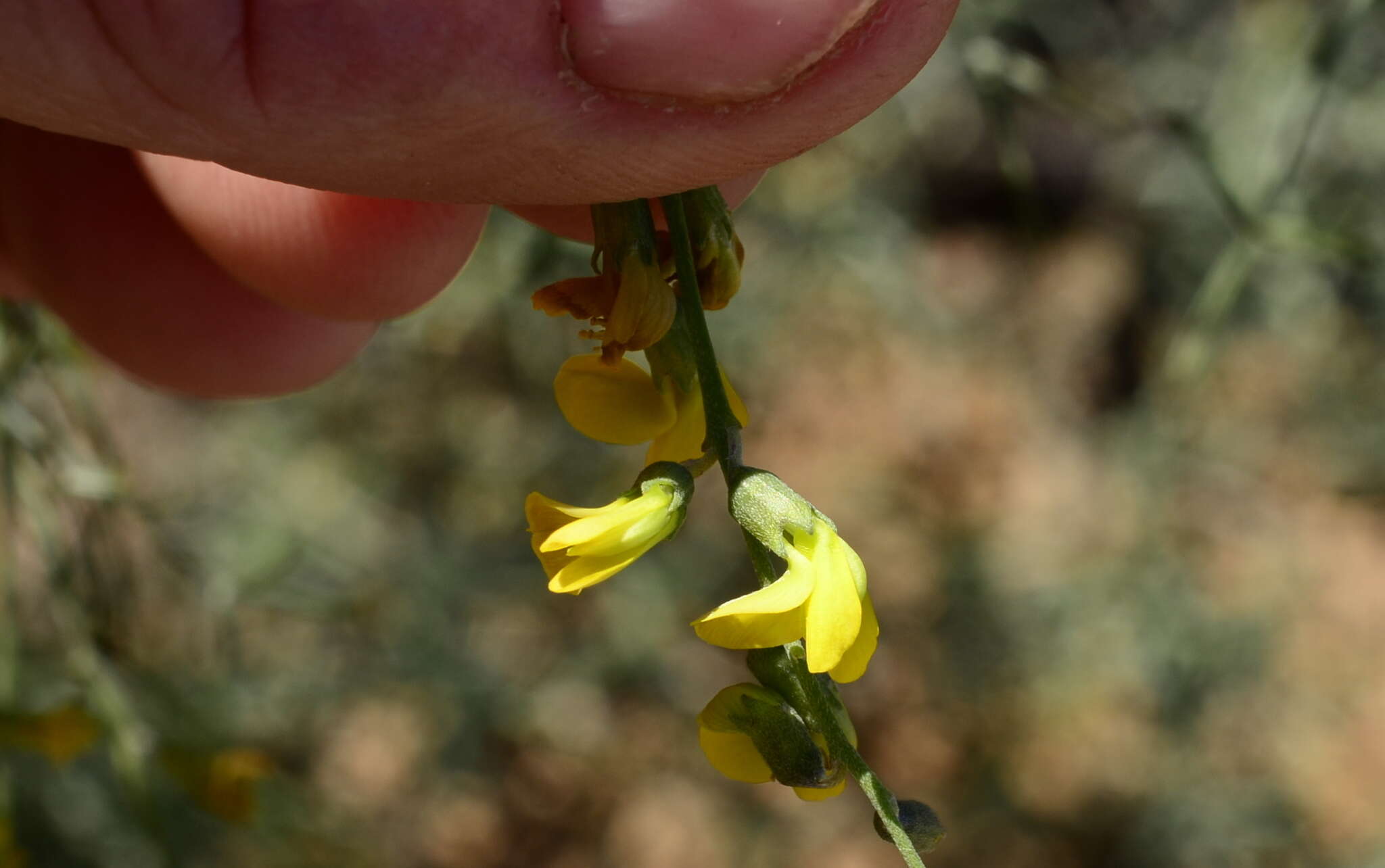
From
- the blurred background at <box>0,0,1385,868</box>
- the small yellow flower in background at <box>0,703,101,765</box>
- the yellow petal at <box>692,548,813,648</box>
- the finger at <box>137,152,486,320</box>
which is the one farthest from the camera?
the blurred background at <box>0,0,1385,868</box>

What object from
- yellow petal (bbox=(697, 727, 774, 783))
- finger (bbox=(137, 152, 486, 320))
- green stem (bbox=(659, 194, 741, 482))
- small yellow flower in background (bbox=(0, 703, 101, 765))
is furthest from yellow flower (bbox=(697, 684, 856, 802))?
small yellow flower in background (bbox=(0, 703, 101, 765))

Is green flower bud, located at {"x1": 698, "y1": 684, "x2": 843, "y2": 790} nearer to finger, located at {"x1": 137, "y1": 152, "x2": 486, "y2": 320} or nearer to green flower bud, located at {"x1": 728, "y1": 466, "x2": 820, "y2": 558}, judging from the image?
green flower bud, located at {"x1": 728, "y1": 466, "x2": 820, "y2": 558}

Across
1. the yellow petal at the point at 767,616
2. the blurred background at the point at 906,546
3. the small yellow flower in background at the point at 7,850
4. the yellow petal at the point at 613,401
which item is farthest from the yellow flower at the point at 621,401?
the blurred background at the point at 906,546

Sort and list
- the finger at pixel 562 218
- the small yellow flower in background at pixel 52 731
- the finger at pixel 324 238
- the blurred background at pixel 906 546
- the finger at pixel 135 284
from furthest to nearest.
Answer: the blurred background at pixel 906 546 → the small yellow flower in background at pixel 52 731 → the finger at pixel 135 284 → the finger at pixel 324 238 → the finger at pixel 562 218

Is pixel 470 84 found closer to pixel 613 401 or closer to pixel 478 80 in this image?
pixel 478 80

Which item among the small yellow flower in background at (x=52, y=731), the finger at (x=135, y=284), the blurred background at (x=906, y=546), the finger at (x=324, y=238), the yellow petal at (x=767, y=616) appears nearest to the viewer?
the yellow petal at (x=767, y=616)

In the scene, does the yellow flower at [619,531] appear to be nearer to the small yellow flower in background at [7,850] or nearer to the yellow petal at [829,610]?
the yellow petal at [829,610]

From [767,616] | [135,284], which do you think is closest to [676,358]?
[767,616]
